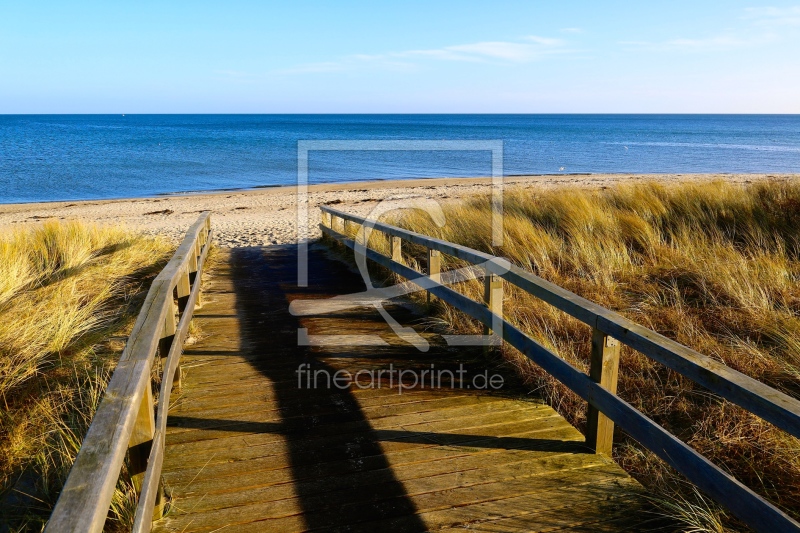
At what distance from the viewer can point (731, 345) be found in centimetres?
487

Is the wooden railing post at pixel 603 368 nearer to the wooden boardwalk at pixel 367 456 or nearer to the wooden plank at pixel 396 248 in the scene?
the wooden boardwalk at pixel 367 456

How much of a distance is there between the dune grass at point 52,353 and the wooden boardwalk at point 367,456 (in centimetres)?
55

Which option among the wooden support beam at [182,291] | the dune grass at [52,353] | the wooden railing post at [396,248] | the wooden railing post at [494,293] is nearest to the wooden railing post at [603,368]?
the wooden railing post at [494,293]

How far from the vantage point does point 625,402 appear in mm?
3211

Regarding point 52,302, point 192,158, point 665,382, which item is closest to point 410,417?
point 665,382

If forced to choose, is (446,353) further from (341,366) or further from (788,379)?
(788,379)

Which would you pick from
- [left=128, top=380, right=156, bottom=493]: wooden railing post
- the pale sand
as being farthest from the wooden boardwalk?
the pale sand

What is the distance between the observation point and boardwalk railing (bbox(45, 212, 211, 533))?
5.48ft

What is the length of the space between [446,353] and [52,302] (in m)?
3.84

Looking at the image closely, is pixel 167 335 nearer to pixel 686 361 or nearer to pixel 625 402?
pixel 625 402

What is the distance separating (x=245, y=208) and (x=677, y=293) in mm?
18344

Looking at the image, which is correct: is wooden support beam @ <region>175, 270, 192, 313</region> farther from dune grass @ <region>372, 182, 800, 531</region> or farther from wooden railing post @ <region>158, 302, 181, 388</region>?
dune grass @ <region>372, 182, 800, 531</region>

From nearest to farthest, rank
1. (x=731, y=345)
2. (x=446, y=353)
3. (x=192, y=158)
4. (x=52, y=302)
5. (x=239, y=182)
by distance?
(x=731, y=345) → (x=446, y=353) → (x=52, y=302) → (x=239, y=182) → (x=192, y=158)

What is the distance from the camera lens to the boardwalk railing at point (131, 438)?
1.67 meters
